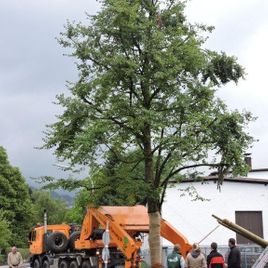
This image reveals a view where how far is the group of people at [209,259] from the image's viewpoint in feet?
55.1

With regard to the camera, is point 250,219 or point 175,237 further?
point 250,219

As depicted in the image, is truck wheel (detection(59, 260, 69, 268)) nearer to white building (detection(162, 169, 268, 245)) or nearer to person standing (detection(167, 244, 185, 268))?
person standing (detection(167, 244, 185, 268))

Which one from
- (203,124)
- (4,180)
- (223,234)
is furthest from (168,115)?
(4,180)

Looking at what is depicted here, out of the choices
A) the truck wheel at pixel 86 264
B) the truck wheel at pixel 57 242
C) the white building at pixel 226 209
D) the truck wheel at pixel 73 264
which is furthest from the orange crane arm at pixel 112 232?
the white building at pixel 226 209

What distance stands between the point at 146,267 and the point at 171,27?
34.2 feet

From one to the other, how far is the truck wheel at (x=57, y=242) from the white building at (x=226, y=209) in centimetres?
1188

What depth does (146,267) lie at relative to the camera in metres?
27.3

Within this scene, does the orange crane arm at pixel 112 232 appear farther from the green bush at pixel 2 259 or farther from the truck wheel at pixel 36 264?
the green bush at pixel 2 259

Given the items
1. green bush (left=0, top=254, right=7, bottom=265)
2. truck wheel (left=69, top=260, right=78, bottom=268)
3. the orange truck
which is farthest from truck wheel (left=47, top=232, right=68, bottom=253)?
green bush (left=0, top=254, right=7, bottom=265)

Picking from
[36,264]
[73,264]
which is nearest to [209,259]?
[73,264]

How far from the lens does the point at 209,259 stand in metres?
17.4

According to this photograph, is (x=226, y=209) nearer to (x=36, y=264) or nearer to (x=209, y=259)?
(x=36, y=264)

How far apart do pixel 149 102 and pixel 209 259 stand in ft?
28.3

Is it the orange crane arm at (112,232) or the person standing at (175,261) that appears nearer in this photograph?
the person standing at (175,261)
